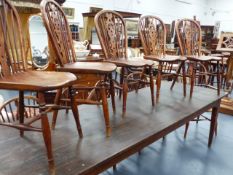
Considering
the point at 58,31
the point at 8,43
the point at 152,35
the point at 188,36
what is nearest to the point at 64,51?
the point at 58,31

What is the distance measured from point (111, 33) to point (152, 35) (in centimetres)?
72

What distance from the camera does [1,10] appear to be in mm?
1398

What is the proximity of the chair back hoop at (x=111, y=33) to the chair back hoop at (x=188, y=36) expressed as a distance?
0.89m

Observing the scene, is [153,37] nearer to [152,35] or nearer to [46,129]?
[152,35]

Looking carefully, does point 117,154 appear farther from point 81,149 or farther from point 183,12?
point 183,12

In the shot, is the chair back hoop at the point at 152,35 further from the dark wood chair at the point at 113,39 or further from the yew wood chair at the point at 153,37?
the dark wood chair at the point at 113,39

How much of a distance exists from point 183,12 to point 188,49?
8.70 m

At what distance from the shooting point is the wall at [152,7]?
6863 mm

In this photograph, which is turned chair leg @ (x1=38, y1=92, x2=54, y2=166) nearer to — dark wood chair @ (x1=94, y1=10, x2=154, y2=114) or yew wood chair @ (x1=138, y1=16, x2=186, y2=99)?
dark wood chair @ (x1=94, y1=10, x2=154, y2=114)

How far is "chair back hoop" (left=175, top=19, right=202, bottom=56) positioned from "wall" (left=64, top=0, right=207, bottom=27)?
427 centimetres

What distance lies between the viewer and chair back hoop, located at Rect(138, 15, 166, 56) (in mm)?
2762

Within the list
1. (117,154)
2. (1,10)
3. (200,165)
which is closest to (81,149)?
(117,154)

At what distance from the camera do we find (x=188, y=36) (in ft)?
10.3

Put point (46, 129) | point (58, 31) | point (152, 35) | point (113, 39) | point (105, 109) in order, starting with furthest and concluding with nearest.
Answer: point (152, 35) → point (113, 39) → point (58, 31) → point (105, 109) → point (46, 129)
